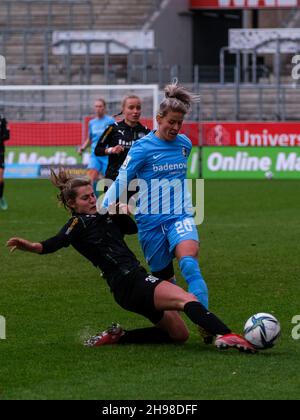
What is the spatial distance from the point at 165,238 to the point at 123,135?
4577 millimetres

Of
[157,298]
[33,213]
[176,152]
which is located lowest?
[33,213]

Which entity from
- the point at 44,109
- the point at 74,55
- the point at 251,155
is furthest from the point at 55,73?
the point at 251,155

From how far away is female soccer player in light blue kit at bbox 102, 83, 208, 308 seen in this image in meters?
8.73

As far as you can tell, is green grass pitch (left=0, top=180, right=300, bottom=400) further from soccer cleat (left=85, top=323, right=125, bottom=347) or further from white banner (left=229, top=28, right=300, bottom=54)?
white banner (left=229, top=28, right=300, bottom=54)

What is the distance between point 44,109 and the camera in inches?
1294

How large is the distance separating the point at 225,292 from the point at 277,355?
3.05 meters

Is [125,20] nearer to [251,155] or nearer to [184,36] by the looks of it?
[184,36]

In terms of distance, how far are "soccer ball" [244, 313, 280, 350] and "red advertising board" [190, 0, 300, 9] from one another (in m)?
30.5

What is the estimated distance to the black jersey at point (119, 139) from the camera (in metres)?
13.1

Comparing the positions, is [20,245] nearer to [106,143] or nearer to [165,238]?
[165,238]

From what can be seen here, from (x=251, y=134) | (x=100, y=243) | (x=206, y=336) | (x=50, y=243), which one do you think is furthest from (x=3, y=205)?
(x=206, y=336)

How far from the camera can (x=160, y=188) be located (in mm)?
8945

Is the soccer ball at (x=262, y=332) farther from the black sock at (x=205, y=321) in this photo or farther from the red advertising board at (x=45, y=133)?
the red advertising board at (x=45, y=133)

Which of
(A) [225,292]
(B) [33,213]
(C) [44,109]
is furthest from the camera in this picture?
(C) [44,109]
